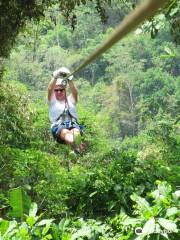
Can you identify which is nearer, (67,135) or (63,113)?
(63,113)

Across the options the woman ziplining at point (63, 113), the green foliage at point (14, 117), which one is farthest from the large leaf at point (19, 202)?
the green foliage at point (14, 117)

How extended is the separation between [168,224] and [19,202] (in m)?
1.18

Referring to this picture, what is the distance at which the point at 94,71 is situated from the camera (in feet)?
128

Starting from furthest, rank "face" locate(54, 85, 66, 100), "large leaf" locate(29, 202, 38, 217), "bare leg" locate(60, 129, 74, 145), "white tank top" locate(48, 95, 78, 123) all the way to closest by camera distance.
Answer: "bare leg" locate(60, 129, 74, 145) < "white tank top" locate(48, 95, 78, 123) < "face" locate(54, 85, 66, 100) < "large leaf" locate(29, 202, 38, 217)

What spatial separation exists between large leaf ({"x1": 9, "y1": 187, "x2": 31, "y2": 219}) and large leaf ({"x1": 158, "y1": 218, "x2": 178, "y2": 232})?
106 centimetres

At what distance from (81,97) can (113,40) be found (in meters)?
33.7

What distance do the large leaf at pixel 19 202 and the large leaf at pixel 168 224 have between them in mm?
1059

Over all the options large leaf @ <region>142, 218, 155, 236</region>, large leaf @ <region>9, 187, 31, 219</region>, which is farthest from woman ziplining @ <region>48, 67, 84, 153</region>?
large leaf @ <region>142, 218, 155, 236</region>

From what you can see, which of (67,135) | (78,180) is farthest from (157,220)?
(78,180)

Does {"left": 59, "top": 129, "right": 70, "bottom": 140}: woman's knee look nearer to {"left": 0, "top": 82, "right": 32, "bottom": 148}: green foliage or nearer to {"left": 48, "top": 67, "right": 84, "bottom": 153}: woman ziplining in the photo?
{"left": 48, "top": 67, "right": 84, "bottom": 153}: woman ziplining

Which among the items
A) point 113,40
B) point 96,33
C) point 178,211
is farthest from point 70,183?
point 96,33

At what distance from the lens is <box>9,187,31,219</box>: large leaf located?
3.50 metres

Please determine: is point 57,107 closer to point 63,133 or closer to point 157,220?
point 63,133

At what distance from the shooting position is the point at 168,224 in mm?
3066
